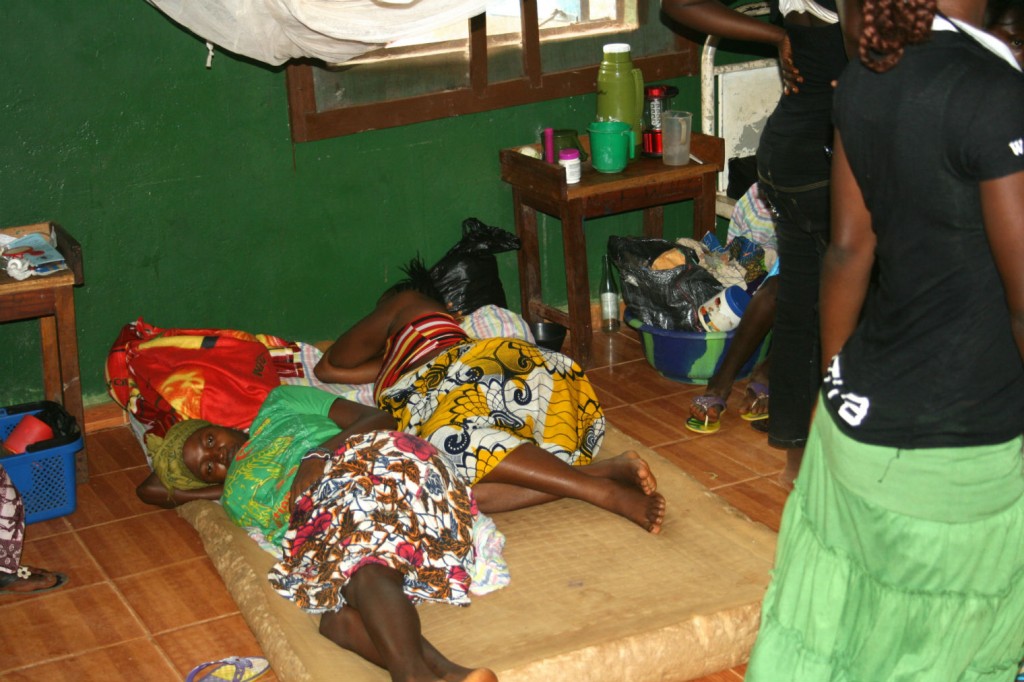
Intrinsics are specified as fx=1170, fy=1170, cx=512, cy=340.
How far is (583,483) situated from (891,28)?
1701 millimetres

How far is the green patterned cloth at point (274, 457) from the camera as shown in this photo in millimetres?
2904

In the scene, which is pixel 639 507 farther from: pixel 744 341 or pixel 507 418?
pixel 744 341

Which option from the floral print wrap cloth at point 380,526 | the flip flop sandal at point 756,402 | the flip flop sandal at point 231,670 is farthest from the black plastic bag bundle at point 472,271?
the flip flop sandal at point 231,670

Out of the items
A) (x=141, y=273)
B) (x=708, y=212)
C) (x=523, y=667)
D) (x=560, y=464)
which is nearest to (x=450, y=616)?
(x=523, y=667)

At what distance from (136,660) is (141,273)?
5.45 ft

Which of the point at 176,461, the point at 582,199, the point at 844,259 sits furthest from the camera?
the point at 582,199

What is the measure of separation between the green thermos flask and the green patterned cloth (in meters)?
1.77

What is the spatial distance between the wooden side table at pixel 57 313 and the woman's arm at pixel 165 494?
1.12 ft

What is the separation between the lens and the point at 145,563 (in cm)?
323

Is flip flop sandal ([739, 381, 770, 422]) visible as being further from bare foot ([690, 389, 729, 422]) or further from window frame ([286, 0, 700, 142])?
window frame ([286, 0, 700, 142])

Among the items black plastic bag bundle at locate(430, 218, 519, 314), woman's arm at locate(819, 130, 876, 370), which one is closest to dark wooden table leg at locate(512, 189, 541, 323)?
black plastic bag bundle at locate(430, 218, 519, 314)

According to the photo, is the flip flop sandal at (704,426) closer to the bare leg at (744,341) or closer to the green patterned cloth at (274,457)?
the bare leg at (744,341)

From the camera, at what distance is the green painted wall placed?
3779 mm

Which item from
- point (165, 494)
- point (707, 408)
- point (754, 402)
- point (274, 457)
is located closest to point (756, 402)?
point (754, 402)
